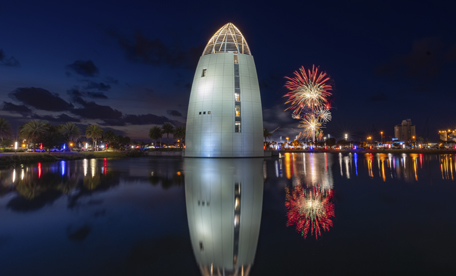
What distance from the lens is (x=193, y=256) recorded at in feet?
14.8

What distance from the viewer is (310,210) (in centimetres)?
768

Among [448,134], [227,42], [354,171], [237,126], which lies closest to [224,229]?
[354,171]

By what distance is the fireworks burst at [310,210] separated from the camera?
241 inches

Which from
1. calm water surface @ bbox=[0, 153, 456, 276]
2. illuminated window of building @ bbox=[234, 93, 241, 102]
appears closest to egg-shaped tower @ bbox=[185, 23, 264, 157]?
illuminated window of building @ bbox=[234, 93, 241, 102]

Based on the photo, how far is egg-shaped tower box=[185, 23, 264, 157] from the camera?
4375cm

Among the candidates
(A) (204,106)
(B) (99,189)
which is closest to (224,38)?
(A) (204,106)

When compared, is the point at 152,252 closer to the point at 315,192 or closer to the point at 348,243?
the point at 348,243

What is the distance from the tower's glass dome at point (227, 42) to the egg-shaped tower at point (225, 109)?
2.23 ft

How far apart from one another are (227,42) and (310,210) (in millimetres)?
46095

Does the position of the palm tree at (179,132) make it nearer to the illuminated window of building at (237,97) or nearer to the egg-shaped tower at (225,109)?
the egg-shaped tower at (225,109)

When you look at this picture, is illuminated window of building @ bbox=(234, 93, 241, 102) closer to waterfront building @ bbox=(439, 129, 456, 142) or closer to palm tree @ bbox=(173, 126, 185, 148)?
palm tree @ bbox=(173, 126, 185, 148)

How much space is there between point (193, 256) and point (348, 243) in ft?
9.92

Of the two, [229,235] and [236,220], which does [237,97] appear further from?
[229,235]

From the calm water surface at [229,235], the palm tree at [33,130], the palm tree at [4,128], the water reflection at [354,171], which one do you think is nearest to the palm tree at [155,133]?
the palm tree at [33,130]
